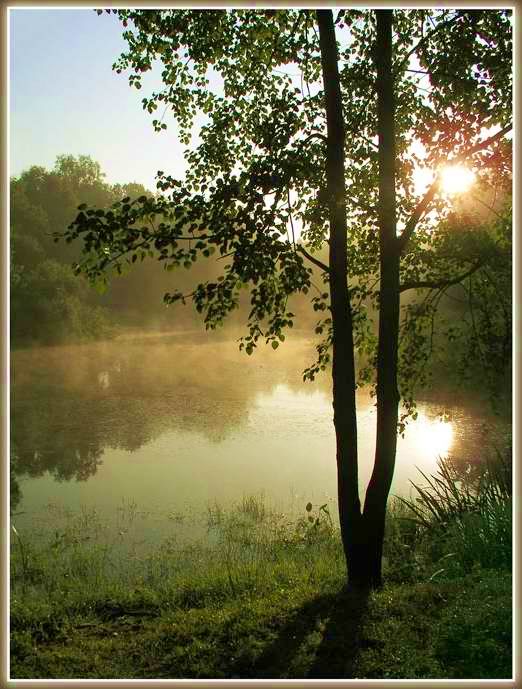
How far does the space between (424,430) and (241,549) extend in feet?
26.9

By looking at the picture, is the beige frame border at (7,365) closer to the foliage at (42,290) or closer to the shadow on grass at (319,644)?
the shadow on grass at (319,644)

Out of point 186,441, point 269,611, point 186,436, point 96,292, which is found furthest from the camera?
point 96,292

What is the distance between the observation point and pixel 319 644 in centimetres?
438

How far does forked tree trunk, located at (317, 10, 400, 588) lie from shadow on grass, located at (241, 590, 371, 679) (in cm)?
54

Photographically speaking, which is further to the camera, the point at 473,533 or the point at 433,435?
the point at 433,435

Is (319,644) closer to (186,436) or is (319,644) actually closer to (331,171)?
(331,171)

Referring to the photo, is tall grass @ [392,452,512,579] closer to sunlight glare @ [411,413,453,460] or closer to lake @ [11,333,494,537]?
lake @ [11,333,494,537]

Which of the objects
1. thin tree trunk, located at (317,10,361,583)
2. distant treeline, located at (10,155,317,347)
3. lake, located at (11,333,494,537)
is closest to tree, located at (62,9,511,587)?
thin tree trunk, located at (317,10,361,583)

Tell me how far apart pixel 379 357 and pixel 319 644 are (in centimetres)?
235

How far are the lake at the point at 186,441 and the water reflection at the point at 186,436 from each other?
31 millimetres

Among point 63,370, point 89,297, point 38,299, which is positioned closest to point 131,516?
point 63,370

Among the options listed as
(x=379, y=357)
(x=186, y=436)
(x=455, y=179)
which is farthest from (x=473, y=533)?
(x=186, y=436)

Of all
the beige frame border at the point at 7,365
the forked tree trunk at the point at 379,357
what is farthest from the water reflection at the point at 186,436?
the beige frame border at the point at 7,365

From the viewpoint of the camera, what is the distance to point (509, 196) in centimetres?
742
